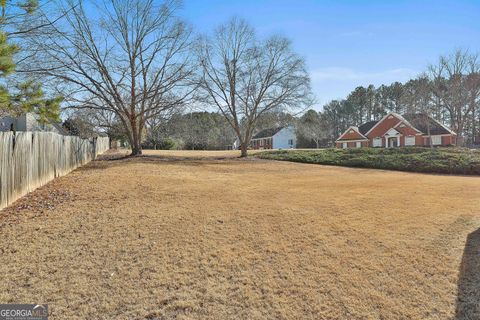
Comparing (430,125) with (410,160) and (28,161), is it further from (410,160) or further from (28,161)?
(28,161)

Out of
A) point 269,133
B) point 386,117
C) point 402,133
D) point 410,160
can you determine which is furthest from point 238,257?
point 269,133

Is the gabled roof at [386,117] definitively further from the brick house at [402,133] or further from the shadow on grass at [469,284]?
the shadow on grass at [469,284]

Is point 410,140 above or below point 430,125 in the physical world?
below

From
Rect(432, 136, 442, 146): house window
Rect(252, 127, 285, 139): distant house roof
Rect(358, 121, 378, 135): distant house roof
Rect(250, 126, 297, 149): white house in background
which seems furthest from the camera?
Rect(250, 126, 297, 149): white house in background

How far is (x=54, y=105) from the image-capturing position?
721 centimetres

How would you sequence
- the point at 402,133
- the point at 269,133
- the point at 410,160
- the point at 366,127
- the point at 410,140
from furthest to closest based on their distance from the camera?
the point at 269,133 → the point at 366,127 → the point at 402,133 → the point at 410,140 → the point at 410,160

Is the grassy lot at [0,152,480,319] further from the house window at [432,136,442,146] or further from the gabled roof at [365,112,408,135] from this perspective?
the gabled roof at [365,112,408,135]

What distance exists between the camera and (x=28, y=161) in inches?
265

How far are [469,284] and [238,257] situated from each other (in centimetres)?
273

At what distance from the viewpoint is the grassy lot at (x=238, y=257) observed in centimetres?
310

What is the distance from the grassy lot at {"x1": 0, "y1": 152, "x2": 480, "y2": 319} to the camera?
310 centimetres

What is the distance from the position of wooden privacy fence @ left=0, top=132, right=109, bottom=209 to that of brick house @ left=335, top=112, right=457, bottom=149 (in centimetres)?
3275

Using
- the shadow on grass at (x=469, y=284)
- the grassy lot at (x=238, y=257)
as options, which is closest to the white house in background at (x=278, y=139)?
the grassy lot at (x=238, y=257)

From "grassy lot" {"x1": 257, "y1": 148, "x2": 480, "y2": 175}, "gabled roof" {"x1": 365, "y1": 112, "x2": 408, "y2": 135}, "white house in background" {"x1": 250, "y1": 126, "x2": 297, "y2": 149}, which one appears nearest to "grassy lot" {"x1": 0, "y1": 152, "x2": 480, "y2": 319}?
"grassy lot" {"x1": 257, "y1": 148, "x2": 480, "y2": 175}
